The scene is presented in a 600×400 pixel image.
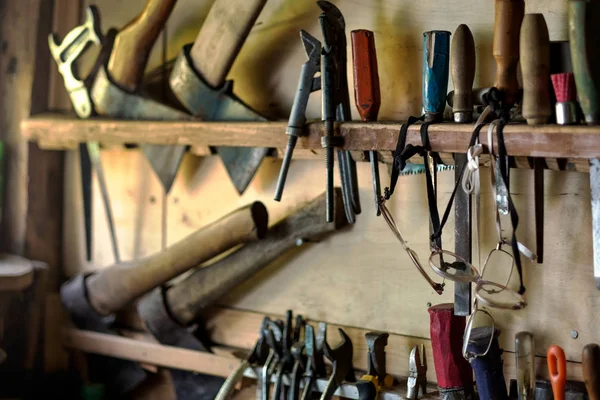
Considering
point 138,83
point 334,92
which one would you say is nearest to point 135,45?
point 138,83

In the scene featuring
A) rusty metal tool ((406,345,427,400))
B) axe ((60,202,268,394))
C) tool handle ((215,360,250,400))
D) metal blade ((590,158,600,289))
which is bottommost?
tool handle ((215,360,250,400))

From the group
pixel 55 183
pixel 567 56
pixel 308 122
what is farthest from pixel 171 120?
pixel 567 56

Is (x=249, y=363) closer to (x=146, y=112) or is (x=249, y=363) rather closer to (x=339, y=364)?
(x=339, y=364)

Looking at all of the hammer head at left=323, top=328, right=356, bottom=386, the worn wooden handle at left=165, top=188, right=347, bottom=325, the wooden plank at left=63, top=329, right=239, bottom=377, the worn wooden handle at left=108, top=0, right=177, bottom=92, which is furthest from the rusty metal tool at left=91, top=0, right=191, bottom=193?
the hammer head at left=323, top=328, right=356, bottom=386

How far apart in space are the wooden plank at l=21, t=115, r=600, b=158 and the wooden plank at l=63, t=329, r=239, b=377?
1.52ft

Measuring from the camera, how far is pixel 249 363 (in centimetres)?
165

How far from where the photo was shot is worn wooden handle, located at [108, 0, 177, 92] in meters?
1.74

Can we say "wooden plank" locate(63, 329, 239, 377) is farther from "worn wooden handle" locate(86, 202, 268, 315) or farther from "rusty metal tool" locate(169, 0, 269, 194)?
"rusty metal tool" locate(169, 0, 269, 194)

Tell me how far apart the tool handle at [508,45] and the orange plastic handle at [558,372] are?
16.3 inches

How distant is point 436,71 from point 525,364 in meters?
Answer: 0.53

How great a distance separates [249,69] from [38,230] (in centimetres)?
73

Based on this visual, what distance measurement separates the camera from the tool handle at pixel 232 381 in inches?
64.4

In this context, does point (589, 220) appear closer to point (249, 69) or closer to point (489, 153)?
point (489, 153)

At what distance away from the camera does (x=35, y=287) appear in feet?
6.53
